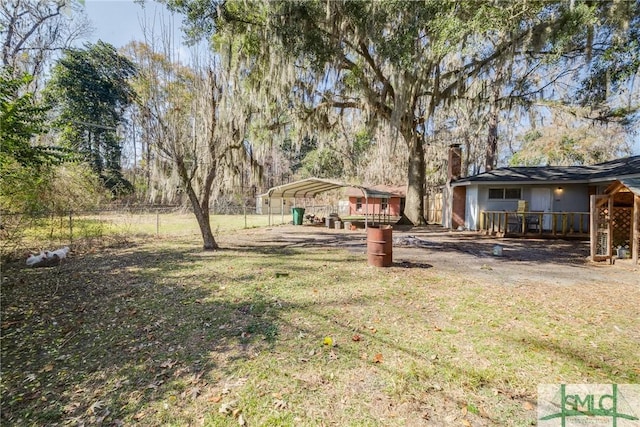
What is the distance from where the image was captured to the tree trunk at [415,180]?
16.1 metres

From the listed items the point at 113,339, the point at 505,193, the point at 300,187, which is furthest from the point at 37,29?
the point at 505,193

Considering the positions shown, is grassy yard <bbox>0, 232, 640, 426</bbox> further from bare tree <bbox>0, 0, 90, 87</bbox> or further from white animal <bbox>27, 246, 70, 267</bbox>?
bare tree <bbox>0, 0, 90, 87</bbox>

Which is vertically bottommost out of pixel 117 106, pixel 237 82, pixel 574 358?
Answer: pixel 574 358

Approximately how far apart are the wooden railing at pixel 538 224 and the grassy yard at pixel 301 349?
7.77 meters

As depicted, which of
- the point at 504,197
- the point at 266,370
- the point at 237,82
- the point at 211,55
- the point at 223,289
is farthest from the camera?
the point at 504,197

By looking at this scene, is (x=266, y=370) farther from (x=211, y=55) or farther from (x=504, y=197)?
(x=504, y=197)

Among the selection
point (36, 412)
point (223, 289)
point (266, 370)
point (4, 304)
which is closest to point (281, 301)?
point (223, 289)

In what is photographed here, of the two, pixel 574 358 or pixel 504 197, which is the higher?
pixel 504 197

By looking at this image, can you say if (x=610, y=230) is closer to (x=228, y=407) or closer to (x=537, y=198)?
(x=537, y=198)

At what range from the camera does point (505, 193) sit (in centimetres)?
1390

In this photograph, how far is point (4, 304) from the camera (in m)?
4.75

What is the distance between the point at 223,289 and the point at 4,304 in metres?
3.40

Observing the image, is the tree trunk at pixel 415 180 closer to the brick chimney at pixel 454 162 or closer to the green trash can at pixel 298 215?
the brick chimney at pixel 454 162

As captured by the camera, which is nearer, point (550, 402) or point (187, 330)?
point (550, 402)
